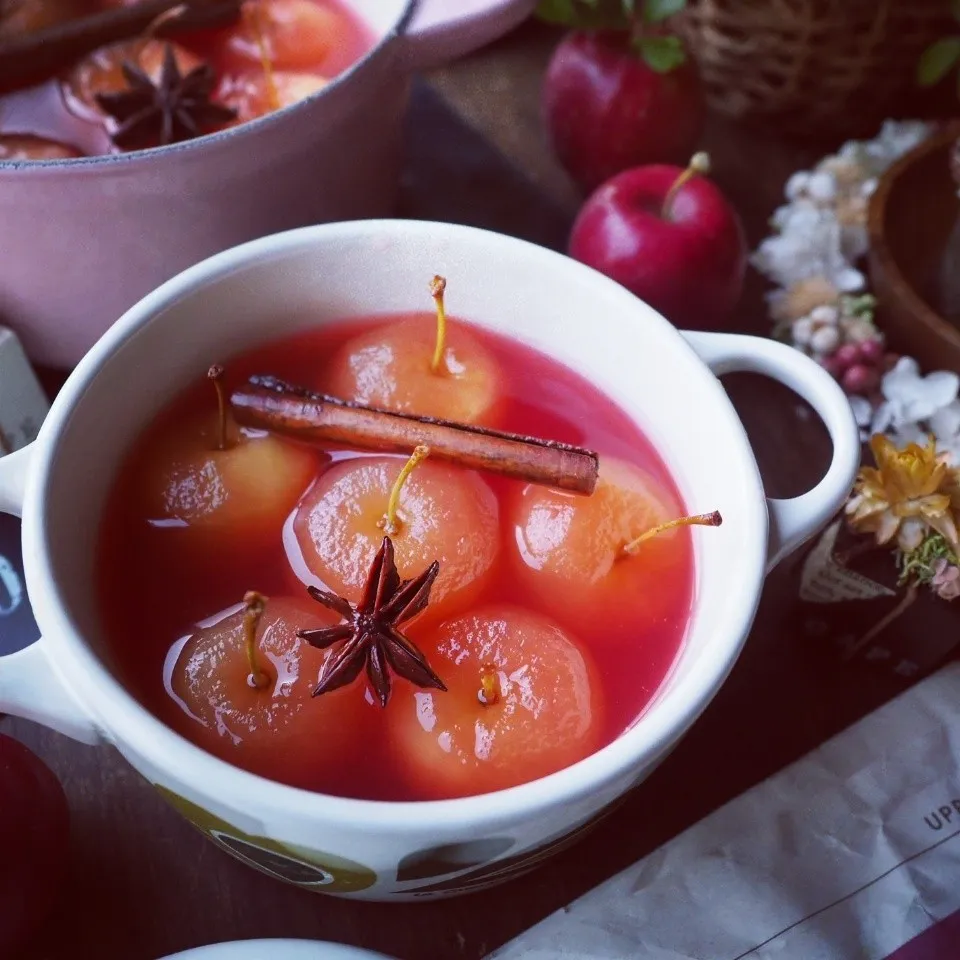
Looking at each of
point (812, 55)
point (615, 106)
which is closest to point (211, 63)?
point (615, 106)

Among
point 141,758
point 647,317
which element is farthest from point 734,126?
point 141,758

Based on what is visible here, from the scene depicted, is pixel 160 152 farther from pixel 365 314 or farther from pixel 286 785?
pixel 286 785

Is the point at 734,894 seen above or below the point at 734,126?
below

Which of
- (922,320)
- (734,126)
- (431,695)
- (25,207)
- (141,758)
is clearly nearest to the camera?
(141,758)

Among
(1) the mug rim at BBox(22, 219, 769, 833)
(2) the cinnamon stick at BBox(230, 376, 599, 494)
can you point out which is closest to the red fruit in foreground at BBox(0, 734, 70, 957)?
(1) the mug rim at BBox(22, 219, 769, 833)

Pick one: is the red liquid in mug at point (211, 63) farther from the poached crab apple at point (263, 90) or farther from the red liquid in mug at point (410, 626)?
the red liquid in mug at point (410, 626)

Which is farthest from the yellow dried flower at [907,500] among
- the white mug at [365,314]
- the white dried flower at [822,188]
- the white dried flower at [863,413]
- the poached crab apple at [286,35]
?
the poached crab apple at [286,35]

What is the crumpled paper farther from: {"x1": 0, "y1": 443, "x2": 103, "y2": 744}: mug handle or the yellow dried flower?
{"x1": 0, "y1": 443, "x2": 103, "y2": 744}: mug handle

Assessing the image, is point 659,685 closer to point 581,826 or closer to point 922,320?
point 581,826
